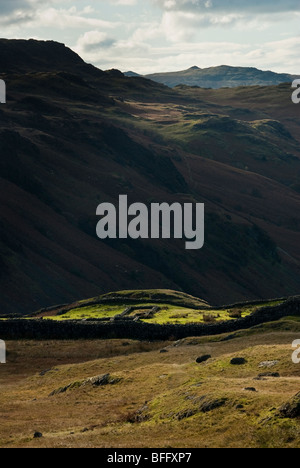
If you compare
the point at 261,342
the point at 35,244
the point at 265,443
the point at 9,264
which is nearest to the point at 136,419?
the point at 265,443

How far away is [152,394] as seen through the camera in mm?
42469

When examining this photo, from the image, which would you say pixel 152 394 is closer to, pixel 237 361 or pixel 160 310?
pixel 237 361

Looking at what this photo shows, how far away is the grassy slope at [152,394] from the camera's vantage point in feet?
101

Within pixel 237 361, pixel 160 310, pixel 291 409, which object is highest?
pixel 291 409

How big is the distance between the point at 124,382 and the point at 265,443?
20.2 meters

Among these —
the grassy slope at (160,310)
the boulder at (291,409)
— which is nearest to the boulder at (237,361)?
the boulder at (291,409)

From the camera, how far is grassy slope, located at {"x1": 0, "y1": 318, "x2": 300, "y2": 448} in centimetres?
3088

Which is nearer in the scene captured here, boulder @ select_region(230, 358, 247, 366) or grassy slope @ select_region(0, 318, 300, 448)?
grassy slope @ select_region(0, 318, 300, 448)

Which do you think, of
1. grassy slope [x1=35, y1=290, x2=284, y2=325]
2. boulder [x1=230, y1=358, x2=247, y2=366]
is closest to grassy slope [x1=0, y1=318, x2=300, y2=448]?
boulder [x1=230, y1=358, x2=247, y2=366]

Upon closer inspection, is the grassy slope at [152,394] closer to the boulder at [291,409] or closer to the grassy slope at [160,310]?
the boulder at [291,409]

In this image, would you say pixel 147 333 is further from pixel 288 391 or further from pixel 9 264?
pixel 9 264

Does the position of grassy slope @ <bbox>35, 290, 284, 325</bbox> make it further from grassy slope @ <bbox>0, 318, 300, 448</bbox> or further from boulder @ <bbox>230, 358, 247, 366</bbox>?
boulder @ <bbox>230, 358, 247, 366</bbox>

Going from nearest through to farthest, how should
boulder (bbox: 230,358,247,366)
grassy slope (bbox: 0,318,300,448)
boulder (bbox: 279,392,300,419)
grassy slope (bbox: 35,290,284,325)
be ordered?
boulder (bbox: 279,392,300,419) < grassy slope (bbox: 0,318,300,448) < boulder (bbox: 230,358,247,366) < grassy slope (bbox: 35,290,284,325)

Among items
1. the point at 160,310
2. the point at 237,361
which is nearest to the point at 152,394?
the point at 237,361
